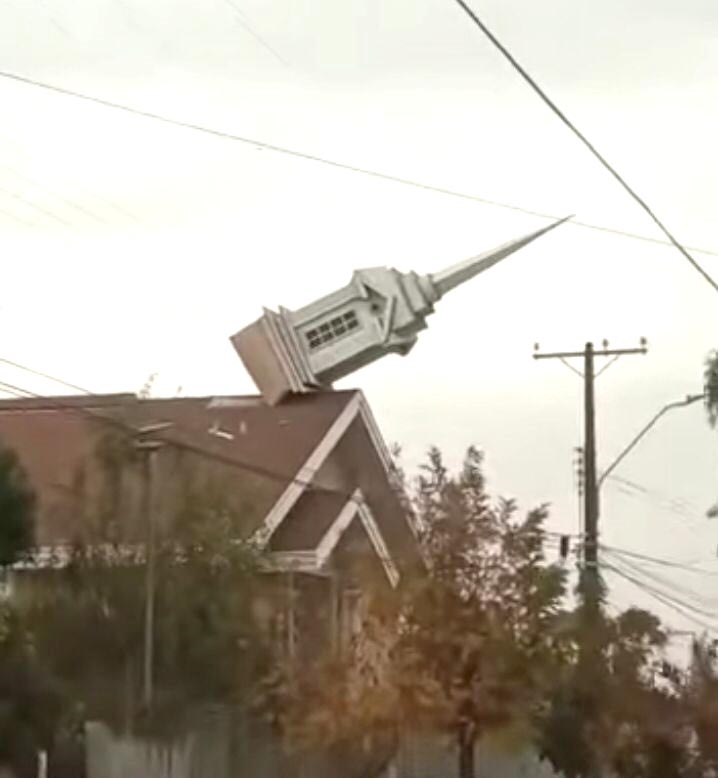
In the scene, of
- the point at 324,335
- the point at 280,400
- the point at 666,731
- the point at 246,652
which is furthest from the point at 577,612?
the point at 324,335

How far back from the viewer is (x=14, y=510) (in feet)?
93.8

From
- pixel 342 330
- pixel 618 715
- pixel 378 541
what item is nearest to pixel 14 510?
pixel 378 541

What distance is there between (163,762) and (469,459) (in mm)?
6238

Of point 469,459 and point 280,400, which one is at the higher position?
point 280,400

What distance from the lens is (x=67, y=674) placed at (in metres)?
29.9

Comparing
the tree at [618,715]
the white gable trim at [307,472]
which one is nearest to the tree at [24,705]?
the white gable trim at [307,472]

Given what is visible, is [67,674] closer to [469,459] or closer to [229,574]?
[229,574]

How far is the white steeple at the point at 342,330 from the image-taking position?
157ft

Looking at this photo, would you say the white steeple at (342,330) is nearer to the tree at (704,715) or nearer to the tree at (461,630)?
the tree at (704,715)

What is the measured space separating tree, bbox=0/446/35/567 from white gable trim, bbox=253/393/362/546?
5157 mm

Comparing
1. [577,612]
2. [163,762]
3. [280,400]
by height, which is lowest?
[163,762]

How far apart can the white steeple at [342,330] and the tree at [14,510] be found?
1781cm

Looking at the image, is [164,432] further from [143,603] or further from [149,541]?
[143,603]

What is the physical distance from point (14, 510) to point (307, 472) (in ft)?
35.5
